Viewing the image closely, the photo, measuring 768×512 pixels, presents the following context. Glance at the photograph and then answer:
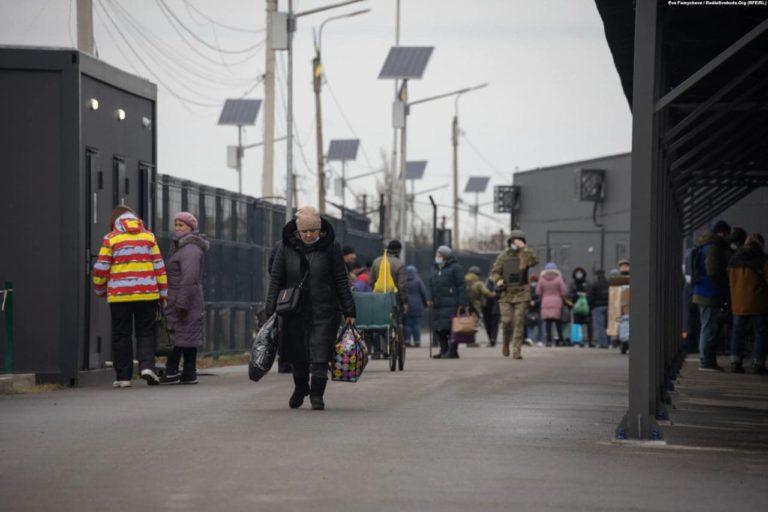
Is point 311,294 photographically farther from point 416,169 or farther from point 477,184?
point 477,184

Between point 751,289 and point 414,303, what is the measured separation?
14.7 metres

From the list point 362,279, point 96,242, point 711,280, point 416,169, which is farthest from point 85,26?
point 416,169

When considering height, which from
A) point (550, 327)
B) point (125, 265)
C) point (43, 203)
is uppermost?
point (43, 203)

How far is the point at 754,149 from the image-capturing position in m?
21.3

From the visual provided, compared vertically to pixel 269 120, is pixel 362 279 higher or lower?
lower

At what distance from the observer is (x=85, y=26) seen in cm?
2519

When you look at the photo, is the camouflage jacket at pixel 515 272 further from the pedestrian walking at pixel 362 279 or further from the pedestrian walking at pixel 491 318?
the pedestrian walking at pixel 491 318

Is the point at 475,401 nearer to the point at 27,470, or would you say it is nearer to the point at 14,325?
the point at 14,325

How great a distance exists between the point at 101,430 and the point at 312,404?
101 inches

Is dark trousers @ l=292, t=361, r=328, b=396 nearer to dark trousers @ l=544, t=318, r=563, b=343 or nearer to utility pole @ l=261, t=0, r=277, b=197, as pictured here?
dark trousers @ l=544, t=318, r=563, b=343

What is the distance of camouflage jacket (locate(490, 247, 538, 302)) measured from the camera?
27.0m

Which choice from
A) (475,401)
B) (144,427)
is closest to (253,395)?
(475,401)

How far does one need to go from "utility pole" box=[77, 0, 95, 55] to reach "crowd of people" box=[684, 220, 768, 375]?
29.8ft

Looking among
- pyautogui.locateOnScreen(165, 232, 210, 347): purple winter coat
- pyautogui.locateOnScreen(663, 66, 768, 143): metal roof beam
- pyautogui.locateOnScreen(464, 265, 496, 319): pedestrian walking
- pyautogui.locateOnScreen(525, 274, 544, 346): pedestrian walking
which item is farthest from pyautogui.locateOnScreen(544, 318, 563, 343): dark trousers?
pyautogui.locateOnScreen(663, 66, 768, 143): metal roof beam
